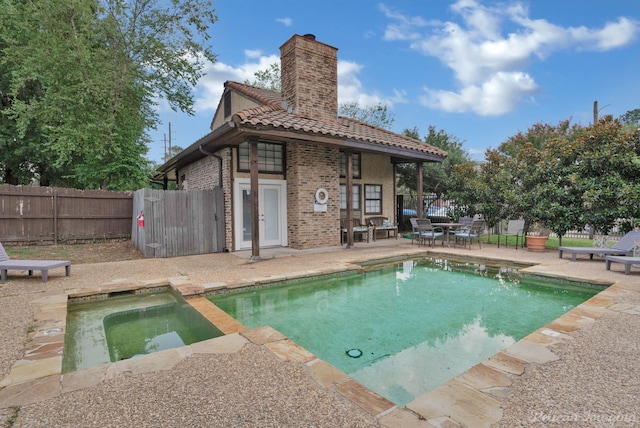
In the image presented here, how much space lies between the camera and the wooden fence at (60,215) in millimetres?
9227

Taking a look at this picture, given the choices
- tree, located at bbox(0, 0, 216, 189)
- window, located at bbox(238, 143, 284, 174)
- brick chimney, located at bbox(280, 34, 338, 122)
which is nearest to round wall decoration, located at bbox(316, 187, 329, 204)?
window, located at bbox(238, 143, 284, 174)

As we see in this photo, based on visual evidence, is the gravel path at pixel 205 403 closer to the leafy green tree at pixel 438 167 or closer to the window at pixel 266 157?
the window at pixel 266 157

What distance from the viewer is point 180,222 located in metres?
8.73

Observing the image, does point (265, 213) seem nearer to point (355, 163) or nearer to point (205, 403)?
point (355, 163)

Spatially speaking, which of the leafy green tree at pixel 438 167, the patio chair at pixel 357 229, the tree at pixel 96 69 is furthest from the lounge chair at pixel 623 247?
the tree at pixel 96 69

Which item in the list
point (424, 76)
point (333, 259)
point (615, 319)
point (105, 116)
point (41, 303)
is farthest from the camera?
point (424, 76)

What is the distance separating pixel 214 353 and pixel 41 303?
3.07m

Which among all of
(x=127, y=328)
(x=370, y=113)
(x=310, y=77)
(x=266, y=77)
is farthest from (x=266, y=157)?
(x=370, y=113)

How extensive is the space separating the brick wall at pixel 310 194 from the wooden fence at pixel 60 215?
18.3 ft

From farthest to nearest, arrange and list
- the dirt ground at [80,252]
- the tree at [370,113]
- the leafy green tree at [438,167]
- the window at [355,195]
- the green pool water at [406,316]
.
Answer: the tree at [370,113], the leafy green tree at [438,167], the window at [355,195], the dirt ground at [80,252], the green pool water at [406,316]

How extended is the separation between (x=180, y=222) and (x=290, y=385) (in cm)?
733

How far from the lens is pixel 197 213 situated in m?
8.97

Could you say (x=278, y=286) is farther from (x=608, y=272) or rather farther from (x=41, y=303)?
(x=608, y=272)

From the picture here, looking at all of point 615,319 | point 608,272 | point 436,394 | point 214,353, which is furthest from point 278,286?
point 608,272
